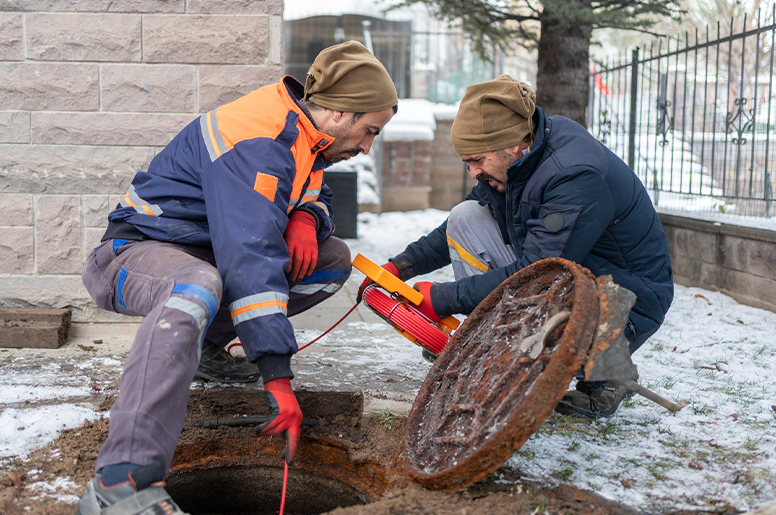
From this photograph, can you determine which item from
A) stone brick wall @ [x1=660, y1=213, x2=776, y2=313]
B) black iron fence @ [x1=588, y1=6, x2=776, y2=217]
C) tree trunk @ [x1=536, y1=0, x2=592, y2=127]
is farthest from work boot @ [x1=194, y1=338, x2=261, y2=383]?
tree trunk @ [x1=536, y1=0, x2=592, y2=127]

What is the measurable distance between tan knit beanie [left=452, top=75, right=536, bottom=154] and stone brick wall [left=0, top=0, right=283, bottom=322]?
1502 millimetres

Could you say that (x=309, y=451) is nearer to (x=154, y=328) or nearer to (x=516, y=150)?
(x=154, y=328)

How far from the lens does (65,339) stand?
3340 mm

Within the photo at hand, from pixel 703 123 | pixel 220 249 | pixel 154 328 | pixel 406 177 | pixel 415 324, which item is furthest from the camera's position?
pixel 406 177

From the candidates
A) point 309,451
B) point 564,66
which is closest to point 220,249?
point 309,451

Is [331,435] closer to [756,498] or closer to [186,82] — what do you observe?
[756,498]

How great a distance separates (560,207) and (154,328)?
4.75ft

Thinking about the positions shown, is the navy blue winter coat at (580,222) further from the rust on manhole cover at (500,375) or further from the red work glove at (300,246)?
the red work glove at (300,246)

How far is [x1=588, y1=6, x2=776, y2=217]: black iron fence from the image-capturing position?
468 cm

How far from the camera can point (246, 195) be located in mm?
1967

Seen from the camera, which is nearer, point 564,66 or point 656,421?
point 656,421

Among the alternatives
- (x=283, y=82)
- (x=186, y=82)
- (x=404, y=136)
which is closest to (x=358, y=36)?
(x=404, y=136)

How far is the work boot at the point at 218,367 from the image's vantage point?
2.76 meters

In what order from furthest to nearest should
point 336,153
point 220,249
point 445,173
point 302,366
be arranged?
point 445,173
point 302,366
point 336,153
point 220,249
